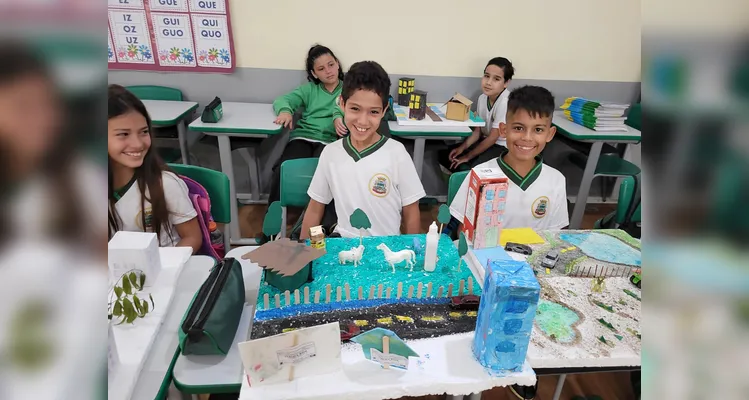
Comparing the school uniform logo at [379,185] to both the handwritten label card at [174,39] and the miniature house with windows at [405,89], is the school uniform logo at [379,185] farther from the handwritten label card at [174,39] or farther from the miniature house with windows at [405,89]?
the handwritten label card at [174,39]

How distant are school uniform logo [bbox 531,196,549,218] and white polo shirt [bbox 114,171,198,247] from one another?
1180mm

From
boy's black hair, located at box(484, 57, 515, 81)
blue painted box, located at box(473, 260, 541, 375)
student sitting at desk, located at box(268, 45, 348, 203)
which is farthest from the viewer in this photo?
boy's black hair, located at box(484, 57, 515, 81)

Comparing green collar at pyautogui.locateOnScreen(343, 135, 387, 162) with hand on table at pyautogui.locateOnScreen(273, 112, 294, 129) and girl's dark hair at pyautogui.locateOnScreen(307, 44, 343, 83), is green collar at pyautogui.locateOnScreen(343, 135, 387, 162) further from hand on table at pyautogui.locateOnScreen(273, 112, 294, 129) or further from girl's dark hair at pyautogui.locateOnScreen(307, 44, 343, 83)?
girl's dark hair at pyautogui.locateOnScreen(307, 44, 343, 83)

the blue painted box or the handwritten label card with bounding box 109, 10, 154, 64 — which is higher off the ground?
the handwritten label card with bounding box 109, 10, 154, 64

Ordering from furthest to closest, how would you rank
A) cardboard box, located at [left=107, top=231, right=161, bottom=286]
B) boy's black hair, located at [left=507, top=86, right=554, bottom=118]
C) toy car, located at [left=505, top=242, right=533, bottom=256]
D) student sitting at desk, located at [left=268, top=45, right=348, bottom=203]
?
student sitting at desk, located at [left=268, top=45, right=348, bottom=203] → boy's black hair, located at [left=507, top=86, right=554, bottom=118] → toy car, located at [left=505, top=242, right=533, bottom=256] → cardboard box, located at [left=107, top=231, right=161, bottom=286]

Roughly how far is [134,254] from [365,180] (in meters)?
0.85

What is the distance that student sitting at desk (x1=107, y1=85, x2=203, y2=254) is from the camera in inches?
52.6

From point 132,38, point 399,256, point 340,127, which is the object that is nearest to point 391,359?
point 399,256

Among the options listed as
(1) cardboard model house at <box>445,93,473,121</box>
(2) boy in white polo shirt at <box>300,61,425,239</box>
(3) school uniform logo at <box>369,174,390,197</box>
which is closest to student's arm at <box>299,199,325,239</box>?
(2) boy in white polo shirt at <box>300,61,425,239</box>

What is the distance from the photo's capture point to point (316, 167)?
1.73m

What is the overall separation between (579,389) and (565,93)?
7.43ft

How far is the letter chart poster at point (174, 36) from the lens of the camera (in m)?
2.72

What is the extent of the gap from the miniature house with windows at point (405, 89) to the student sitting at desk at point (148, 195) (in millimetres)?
1870

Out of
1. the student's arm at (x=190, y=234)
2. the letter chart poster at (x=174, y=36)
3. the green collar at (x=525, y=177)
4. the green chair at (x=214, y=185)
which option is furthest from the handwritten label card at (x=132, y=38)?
the green collar at (x=525, y=177)
